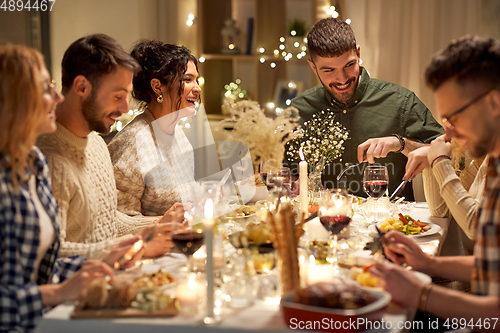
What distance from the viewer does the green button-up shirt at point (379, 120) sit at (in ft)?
9.06

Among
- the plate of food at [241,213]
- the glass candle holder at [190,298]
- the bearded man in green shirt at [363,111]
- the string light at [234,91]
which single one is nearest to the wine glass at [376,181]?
the plate of food at [241,213]

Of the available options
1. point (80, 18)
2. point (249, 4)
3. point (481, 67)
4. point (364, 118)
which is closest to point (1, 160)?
point (481, 67)

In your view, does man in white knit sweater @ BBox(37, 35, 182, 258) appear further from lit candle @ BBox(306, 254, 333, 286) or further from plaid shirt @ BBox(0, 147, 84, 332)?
lit candle @ BBox(306, 254, 333, 286)

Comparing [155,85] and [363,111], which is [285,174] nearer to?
[155,85]

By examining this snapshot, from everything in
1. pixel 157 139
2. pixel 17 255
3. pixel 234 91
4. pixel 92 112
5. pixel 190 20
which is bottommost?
pixel 17 255

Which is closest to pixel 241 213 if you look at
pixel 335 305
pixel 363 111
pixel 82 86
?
pixel 82 86

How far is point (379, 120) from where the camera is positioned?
2.80 m

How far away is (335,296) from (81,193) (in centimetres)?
97

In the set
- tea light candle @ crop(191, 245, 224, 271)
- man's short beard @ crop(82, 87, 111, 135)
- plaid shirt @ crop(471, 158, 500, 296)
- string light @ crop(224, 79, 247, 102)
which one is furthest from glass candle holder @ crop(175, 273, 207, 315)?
string light @ crop(224, 79, 247, 102)

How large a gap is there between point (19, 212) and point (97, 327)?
354 millimetres

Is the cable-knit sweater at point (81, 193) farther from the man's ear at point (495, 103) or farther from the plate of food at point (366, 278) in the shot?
the man's ear at point (495, 103)

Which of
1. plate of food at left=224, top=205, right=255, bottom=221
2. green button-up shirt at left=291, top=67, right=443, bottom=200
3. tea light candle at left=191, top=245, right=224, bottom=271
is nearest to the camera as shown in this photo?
tea light candle at left=191, top=245, right=224, bottom=271

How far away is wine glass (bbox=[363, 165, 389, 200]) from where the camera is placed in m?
1.84

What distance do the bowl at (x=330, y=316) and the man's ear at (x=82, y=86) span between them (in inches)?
41.2
